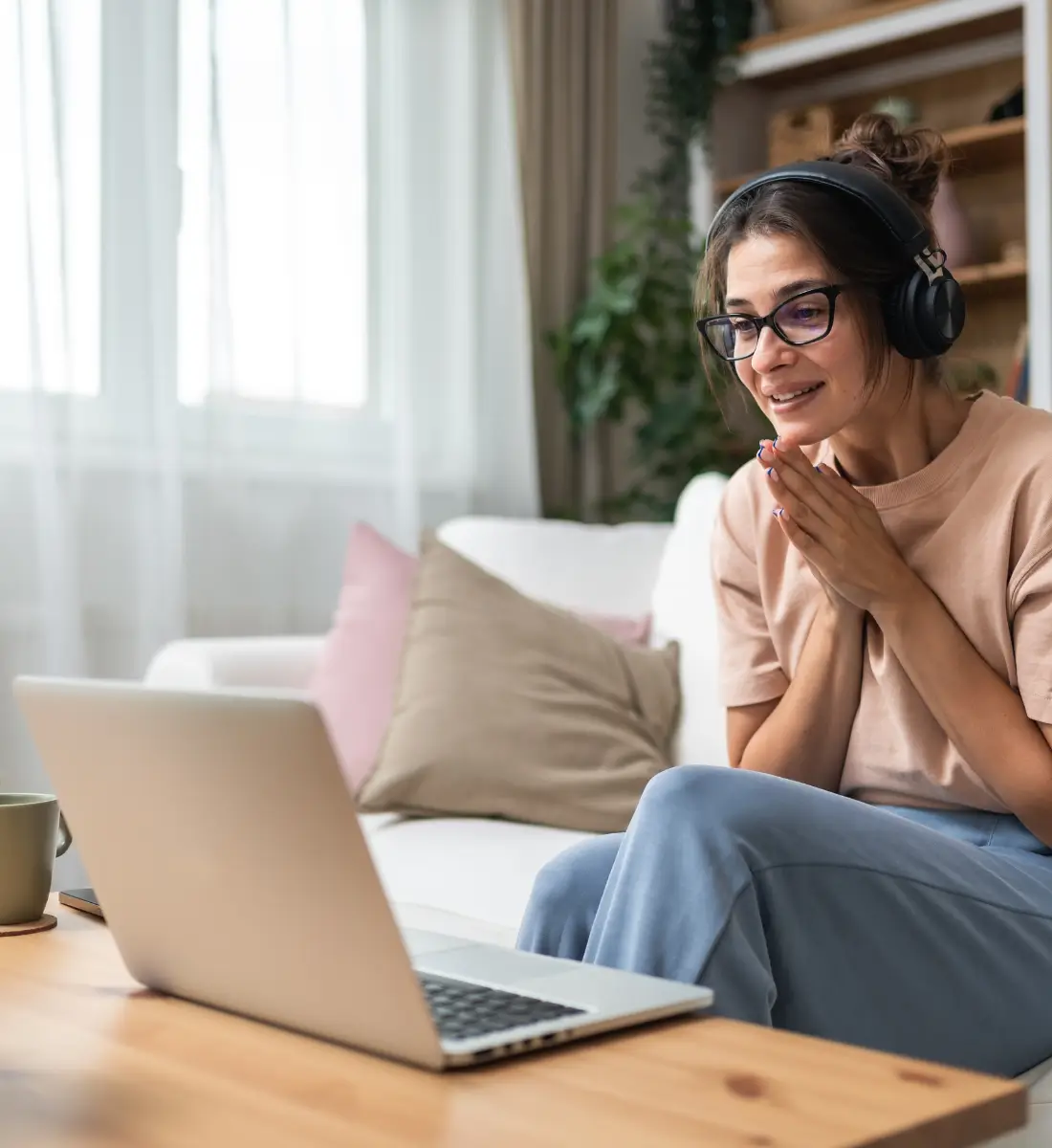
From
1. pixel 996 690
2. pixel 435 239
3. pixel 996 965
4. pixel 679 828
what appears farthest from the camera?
pixel 435 239

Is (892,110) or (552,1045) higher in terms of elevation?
(892,110)

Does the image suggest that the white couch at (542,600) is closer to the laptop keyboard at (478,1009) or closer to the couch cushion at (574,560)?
the couch cushion at (574,560)

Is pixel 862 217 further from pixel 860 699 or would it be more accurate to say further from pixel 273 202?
pixel 273 202

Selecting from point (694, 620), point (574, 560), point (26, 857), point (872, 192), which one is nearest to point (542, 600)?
point (574, 560)

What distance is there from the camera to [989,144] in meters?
3.05

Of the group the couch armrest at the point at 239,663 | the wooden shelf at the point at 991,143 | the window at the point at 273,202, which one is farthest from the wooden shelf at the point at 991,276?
the couch armrest at the point at 239,663

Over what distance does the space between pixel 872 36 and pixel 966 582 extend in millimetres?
2232

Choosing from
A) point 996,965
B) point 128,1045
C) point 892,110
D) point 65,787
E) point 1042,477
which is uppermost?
point 892,110

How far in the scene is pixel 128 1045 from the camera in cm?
71

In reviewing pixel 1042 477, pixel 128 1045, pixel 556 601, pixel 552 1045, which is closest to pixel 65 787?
pixel 128 1045

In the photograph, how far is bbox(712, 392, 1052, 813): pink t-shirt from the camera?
1217 mm

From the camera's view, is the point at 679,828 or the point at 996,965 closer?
the point at 679,828

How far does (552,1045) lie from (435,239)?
2558mm

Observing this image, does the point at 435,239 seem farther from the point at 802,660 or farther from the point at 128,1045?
the point at 128,1045
